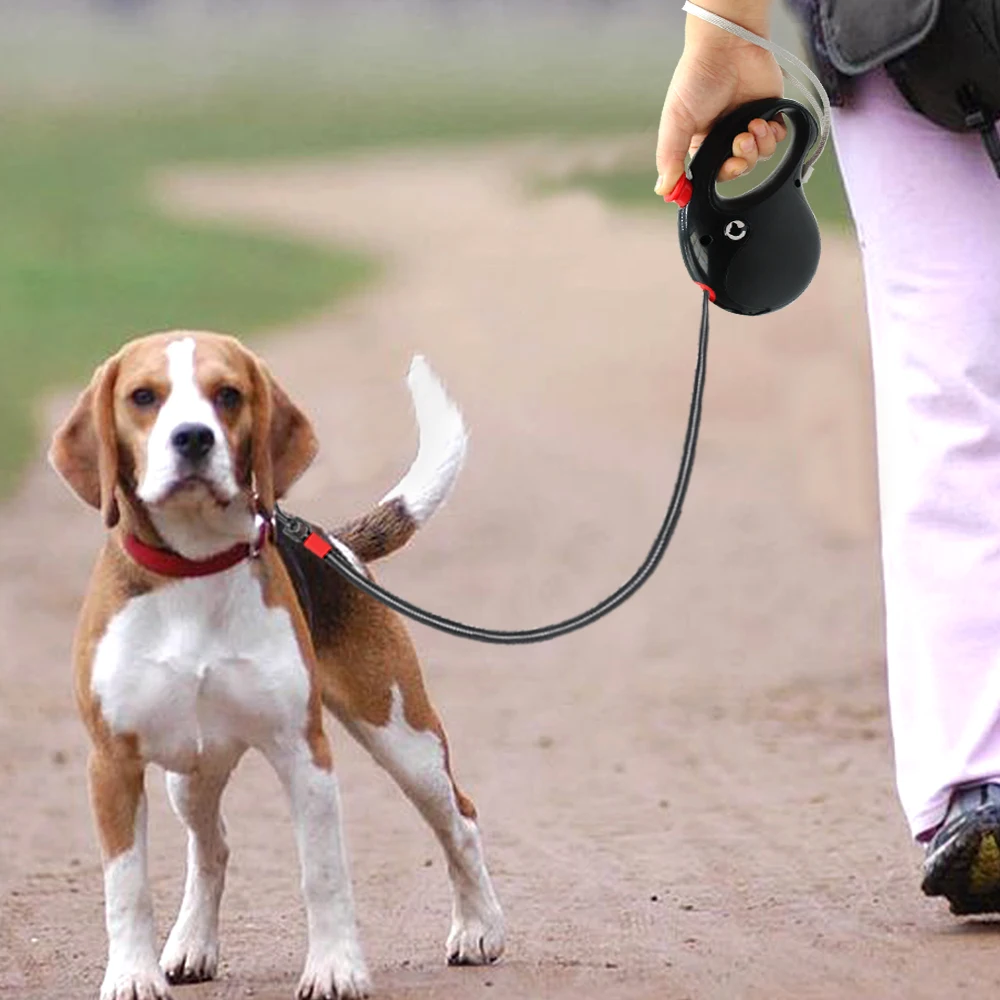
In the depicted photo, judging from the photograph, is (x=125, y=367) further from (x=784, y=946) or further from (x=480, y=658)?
(x=480, y=658)

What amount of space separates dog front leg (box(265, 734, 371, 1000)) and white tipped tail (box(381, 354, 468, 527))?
0.96 m

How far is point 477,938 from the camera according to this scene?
6.55m

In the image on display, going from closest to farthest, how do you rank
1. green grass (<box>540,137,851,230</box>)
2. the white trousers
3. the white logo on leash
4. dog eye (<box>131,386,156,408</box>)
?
dog eye (<box>131,386,156,408</box>)
the white trousers
the white logo on leash
green grass (<box>540,137,851,230</box>)

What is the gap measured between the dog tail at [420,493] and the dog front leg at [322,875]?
35.8 inches

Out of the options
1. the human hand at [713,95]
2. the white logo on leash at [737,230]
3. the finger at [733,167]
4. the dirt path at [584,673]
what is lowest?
the dirt path at [584,673]

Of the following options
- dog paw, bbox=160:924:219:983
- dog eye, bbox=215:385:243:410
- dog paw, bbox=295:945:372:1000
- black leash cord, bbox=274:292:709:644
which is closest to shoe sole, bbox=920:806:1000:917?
black leash cord, bbox=274:292:709:644

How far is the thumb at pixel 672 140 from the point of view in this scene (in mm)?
6391

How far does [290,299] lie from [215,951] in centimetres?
2146

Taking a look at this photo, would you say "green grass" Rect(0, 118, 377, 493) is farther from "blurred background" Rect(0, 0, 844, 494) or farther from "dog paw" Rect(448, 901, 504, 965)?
"dog paw" Rect(448, 901, 504, 965)

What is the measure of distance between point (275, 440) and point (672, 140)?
3.54ft

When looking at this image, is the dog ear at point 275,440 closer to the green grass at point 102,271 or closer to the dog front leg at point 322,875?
the dog front leg at point 322,875

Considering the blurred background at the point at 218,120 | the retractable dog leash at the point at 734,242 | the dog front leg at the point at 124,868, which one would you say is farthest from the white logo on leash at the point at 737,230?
the blurred background at the point at 218,120

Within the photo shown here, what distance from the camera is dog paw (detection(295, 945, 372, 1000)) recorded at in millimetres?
5984

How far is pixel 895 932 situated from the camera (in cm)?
657
